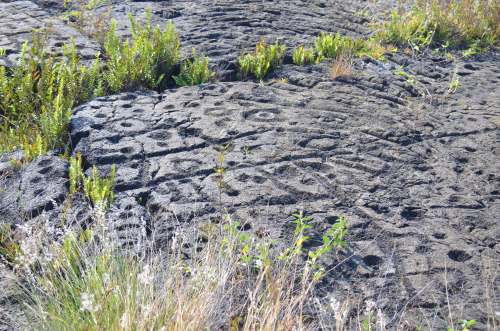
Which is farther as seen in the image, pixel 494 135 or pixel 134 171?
pixel 494 135

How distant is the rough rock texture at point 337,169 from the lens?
10.2ft

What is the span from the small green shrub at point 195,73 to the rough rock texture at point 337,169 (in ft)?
0.62

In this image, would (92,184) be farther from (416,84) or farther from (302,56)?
(416,84)

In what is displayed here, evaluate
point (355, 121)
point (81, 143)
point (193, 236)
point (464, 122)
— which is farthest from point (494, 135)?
point (81, 143)

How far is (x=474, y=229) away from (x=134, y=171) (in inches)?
98.2

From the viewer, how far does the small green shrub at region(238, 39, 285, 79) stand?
5461 millimetres

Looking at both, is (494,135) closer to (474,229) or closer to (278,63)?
(474,229)

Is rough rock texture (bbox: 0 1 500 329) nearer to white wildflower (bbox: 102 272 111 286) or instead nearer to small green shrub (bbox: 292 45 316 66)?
small green shrub (bbox: 292 45 316 66)

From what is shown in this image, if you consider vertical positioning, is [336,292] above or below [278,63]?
below

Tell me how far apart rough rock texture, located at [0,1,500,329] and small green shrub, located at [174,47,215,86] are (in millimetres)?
189

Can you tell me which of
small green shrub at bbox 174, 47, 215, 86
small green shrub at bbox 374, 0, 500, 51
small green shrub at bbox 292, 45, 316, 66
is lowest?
small green shrub at bbox 174, 47, 215, 86

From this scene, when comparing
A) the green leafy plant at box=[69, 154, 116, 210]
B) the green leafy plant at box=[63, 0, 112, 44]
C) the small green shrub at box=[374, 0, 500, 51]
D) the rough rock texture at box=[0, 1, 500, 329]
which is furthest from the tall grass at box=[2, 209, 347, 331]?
the small green shrub at box=[374, 0, 500, 51]

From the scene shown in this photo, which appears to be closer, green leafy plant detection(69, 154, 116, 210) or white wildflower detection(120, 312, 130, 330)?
white wildflower detection(120, 312, 130, 330)

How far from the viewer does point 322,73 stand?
5594 millimetres
